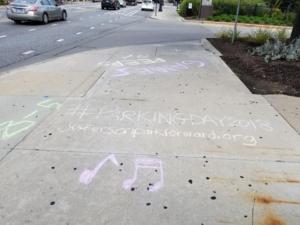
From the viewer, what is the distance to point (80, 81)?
738 cm

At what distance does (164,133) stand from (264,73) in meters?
4.59

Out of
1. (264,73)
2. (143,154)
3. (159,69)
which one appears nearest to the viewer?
(143,154)

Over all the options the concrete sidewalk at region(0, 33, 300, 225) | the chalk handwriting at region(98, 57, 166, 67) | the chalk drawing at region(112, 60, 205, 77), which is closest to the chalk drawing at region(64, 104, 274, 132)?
the concrete sidewalk at region(0, 33, 300, 225)

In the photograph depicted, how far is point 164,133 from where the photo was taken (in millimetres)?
4777

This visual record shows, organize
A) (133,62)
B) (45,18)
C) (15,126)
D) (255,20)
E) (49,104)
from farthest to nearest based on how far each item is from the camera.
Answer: (255,20), (45,18), (133,62), (49,104), (15,126)

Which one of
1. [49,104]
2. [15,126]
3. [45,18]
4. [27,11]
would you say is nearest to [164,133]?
[15,126]

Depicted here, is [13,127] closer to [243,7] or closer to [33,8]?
[33,8]

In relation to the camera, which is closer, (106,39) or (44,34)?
(106,39)

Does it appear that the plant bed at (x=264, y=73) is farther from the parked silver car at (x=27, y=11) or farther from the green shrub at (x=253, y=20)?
the green shrub at (x=253, y=20)

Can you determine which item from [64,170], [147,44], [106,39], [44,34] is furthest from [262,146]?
[44,34]

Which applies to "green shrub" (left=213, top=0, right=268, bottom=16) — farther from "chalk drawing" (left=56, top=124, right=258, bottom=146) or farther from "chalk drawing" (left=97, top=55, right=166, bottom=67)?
"chalk drawing" (left=56, top=124, right=258, bottom=146)

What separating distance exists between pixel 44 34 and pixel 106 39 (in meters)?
2.94

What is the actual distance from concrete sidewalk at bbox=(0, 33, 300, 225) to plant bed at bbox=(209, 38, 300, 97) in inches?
22.0

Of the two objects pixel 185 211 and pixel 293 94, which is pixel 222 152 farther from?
pixel 293 94
